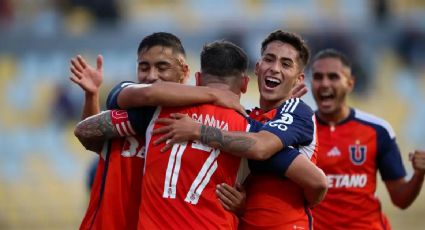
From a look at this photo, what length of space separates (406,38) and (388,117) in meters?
1.71

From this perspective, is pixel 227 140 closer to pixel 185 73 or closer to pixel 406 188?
pixel 185 73

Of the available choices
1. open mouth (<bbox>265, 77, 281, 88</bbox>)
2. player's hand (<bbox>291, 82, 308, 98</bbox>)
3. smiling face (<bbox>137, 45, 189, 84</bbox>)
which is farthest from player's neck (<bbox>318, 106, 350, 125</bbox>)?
smiling face (<bbox>137, 45, 189, 84</bbox>)

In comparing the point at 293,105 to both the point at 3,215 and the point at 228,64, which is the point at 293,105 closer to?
the point at 228,64

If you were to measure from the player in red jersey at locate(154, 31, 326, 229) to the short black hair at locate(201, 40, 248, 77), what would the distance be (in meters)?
0.37

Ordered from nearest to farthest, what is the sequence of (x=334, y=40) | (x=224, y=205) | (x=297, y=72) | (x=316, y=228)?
(x=224, y=205) → (x=297, y=72) → (x=316, y=228) → (x=334, y=40)

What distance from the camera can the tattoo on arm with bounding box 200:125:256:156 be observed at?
17.9 feet

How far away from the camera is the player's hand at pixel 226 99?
18.2ft

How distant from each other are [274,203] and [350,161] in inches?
88.6

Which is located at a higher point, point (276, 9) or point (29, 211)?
point (276, 9)

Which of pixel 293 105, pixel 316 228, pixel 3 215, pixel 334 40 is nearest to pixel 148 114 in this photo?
pixel 293 105

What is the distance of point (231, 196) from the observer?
18.3ft

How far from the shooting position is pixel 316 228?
764cm

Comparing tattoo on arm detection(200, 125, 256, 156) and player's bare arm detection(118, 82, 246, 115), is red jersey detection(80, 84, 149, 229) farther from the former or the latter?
tattoo on arm detection(200, 125, 256, 156)

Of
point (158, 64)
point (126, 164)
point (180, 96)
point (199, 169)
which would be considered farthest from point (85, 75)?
point (199, 169)
